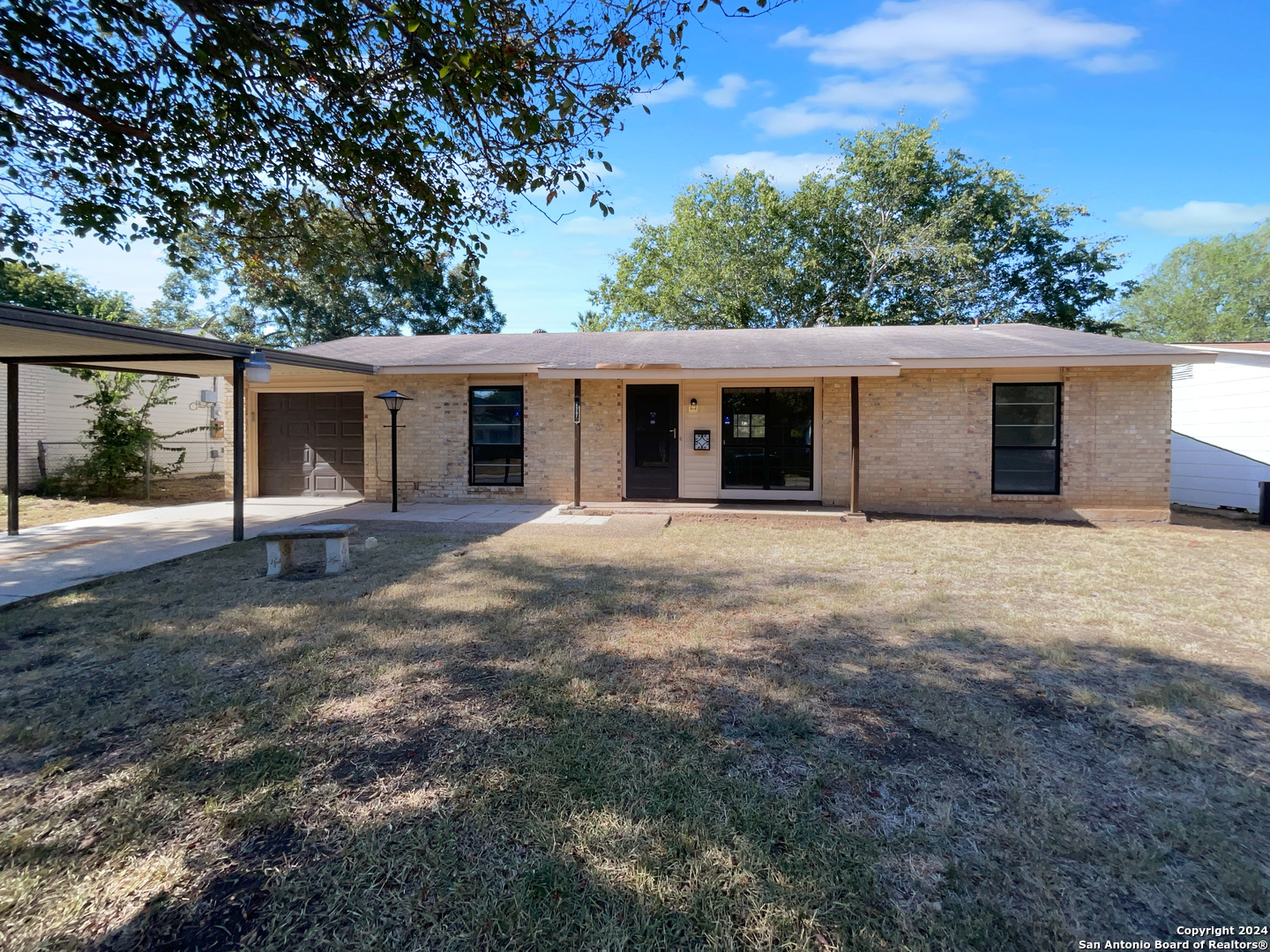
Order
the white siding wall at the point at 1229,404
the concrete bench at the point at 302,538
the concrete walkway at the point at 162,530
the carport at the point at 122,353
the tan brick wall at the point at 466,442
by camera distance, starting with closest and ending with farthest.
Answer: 1. the carport at the point at 122,353
2. the concrete bench at the point at 302,538
3. the concrete walkway at the point at 162,530
4. the white siding wall at the point at 1229,404
5. the tan brick wall at the point at 466,442

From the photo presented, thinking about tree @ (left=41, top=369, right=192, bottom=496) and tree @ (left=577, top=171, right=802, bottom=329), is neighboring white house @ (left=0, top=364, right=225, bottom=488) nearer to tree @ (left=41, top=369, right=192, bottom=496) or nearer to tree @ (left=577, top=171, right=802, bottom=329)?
tree @ (left=41, top=369, right=192, bottom=496)

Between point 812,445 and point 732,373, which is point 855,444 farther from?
point 732,373

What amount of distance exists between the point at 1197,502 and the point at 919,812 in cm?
1424

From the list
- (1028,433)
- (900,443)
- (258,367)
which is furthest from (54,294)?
(1028,433)

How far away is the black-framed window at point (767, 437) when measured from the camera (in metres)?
11.5

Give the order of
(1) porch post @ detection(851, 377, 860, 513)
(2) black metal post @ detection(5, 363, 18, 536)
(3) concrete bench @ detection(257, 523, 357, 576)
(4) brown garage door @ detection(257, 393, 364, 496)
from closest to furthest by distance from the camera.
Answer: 1. (3) concrete bench @ detection(257, 523, 357, 576)
2. (2) black metal post @ detection(5, 363, 18, 536)
3. (1) porch post @ detection(851, 377, 860, 513)
4. (4) brown garage door @ detection(257, 393, 364, 496)

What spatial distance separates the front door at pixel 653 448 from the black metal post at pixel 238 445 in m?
6.25

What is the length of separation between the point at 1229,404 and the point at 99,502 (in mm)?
21938

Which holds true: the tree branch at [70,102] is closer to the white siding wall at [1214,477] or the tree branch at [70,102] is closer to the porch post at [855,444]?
the porch post at [855,444]

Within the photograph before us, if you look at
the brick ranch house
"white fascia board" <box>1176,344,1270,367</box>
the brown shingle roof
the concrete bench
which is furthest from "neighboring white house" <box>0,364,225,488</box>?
"white fascia board" <box>1176,344,1270,367</box>

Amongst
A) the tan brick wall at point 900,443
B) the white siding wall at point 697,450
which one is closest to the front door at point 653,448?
the white siding wall at point 697,450

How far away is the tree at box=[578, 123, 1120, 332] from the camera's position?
69.7ft

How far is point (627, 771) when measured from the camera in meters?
2.73

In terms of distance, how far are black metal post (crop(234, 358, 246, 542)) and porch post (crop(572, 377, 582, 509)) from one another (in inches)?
187
